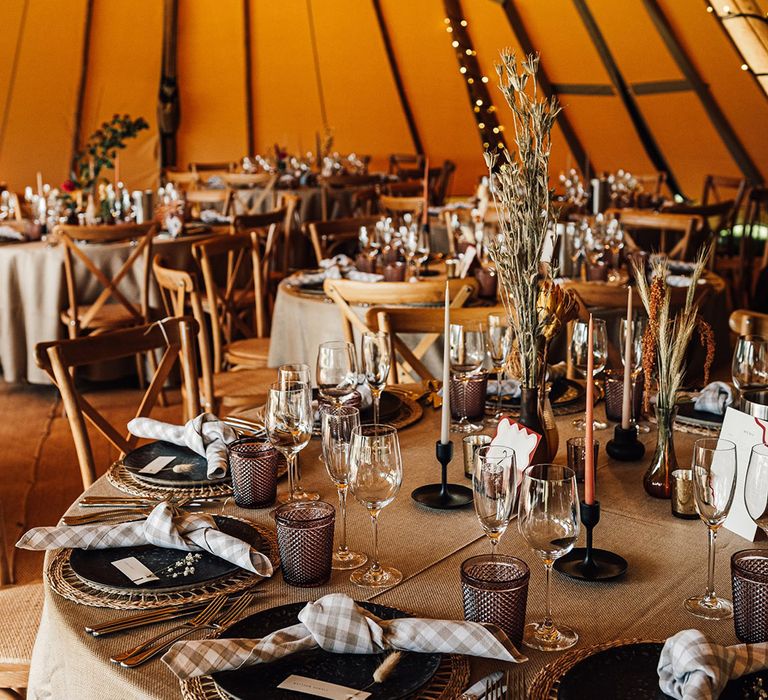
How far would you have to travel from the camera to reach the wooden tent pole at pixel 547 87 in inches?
375

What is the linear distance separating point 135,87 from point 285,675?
411 inches

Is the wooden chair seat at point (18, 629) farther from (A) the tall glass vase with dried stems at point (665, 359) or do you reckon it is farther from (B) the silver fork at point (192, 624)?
(A) the tall glass vase with dried stems at point (665, 359)

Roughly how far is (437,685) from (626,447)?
0.89m

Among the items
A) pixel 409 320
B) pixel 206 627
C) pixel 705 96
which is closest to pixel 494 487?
pixel 206 627

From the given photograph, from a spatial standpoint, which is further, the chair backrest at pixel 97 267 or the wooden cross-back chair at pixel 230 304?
the chair backrest at pixel 97 267

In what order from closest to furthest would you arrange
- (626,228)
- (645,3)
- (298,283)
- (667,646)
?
(667,646) < (298,283) < (626,228) < (645,3)

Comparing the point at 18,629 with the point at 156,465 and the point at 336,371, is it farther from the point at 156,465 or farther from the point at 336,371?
the point at 336,371

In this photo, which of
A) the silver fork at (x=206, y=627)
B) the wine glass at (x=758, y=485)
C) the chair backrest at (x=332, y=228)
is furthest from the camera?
the chair backrest at (x=332, y=228)

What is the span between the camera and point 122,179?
11.0 m

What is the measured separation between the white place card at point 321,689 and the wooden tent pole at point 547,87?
855cm

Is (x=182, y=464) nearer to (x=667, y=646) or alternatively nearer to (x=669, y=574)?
(x=669, y=574)

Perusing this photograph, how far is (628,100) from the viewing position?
9266 mm

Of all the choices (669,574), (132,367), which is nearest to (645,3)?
(132,367)

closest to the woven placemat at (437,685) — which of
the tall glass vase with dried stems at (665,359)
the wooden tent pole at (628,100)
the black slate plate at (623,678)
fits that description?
the black slate plate at (623,678)
